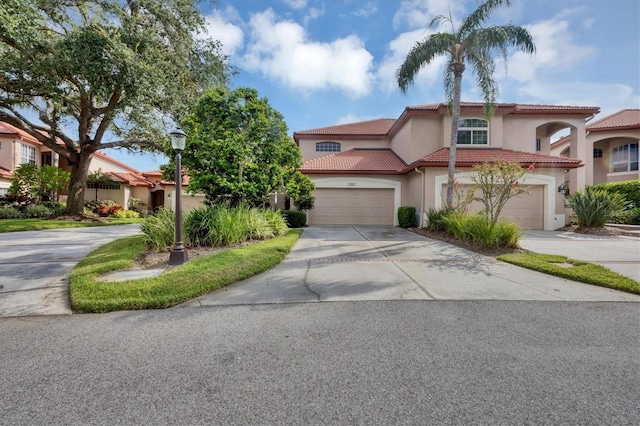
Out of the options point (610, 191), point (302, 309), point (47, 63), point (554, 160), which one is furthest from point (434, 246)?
point (47, 63)

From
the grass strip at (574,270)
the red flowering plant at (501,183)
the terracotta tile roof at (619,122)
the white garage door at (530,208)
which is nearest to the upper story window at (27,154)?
the red flowering plant at (501,183)

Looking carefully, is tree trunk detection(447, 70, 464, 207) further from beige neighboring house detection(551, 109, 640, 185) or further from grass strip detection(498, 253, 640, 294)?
beige neighboring house detection(551, 109, 640, 185)

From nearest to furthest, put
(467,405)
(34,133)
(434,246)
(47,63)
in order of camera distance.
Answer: (467,405) < (434,246) < (47,63) < (34,133)

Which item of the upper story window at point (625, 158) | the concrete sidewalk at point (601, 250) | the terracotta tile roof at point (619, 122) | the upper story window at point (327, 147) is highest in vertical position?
the terracotta tile roof at point (619, 122)

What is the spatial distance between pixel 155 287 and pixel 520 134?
1924cm

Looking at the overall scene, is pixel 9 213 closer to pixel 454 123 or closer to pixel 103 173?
pixel 103 173

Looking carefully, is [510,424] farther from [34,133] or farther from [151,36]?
[34,133]

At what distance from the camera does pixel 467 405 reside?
210cm

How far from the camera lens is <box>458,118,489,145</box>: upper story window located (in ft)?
52.9

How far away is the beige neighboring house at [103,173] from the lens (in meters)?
20.6

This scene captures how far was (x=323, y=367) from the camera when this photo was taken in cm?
257

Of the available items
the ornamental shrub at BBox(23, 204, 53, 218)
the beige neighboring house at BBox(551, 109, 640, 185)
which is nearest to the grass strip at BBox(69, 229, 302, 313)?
the ornamental shrub at BBox(23, 204, 53, 218)

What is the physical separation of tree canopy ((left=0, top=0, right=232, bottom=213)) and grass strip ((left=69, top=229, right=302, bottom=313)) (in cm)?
873

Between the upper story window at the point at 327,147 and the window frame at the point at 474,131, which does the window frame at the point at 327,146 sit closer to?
the upper story window at the point at 327,147
